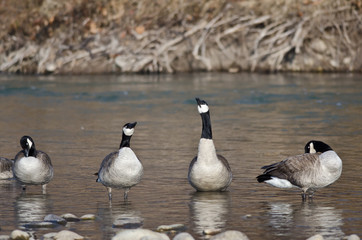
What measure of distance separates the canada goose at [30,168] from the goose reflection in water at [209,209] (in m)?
2.20

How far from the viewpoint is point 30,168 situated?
37.6ft

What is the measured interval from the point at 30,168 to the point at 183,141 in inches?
241

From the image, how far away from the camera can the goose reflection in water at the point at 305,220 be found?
9005 millimetres

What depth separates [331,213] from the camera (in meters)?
10.1

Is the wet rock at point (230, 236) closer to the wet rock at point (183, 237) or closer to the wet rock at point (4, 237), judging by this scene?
the wet rock at point (183, 237)

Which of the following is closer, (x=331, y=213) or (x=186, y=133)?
(x=331, y=213)

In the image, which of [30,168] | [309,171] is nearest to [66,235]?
[30,168]

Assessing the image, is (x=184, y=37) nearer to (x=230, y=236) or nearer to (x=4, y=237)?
(x=4, y=237)

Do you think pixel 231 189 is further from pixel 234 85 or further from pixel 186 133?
pixel 234 85

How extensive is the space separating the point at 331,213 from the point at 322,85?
19.4m

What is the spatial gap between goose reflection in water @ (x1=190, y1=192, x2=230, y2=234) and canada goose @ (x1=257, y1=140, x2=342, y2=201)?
71 cm

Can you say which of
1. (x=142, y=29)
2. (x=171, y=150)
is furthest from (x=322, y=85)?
(x=171, y=150)

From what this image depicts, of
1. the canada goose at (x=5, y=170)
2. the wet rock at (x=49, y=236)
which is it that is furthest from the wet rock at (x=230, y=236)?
the canada goose at (x=5, y=170)

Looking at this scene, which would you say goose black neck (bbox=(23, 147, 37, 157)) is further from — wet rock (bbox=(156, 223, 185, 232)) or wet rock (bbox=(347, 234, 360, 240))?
wet rock (bbox=(347, 234, 360, 240))
